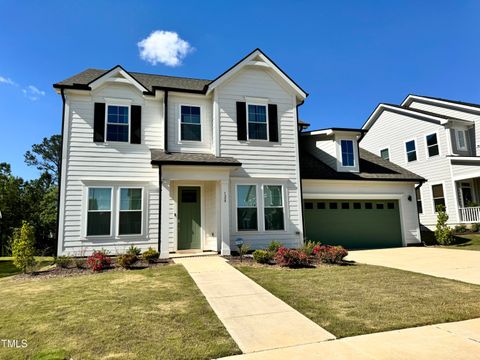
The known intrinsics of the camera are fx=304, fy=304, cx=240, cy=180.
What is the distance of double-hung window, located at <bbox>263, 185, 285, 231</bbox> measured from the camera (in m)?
12.4

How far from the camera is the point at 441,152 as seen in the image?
19.5 metres

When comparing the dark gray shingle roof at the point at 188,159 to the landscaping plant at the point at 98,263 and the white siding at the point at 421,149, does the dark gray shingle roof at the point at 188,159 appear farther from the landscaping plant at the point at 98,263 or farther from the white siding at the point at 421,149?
the white siding at the point at 421,149

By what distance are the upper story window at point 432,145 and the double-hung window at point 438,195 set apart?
2156mm

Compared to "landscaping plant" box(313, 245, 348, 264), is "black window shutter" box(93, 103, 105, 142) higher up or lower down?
higher up

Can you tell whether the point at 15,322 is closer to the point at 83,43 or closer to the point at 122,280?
the point at 122,280

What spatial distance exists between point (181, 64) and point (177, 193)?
307 inches

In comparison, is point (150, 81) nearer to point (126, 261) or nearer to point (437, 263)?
point (126, 261)

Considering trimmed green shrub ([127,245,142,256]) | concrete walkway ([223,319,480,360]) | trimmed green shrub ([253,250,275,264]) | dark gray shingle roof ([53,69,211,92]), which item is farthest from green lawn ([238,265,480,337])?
dark gray shingle roof ([53,69,211,92])

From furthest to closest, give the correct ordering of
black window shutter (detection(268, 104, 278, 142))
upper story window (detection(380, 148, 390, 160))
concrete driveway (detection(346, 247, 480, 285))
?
upper story window (detection(380, 148, 390, 160)), black window shutter (detection(268, 104, 278, 142)), concrete driveway (detection(346, 247, 480, 285))

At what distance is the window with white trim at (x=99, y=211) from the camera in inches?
448

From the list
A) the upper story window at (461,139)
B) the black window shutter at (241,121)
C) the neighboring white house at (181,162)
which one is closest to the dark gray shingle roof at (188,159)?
the neighboring white house at (181,162)

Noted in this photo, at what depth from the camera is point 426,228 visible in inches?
776

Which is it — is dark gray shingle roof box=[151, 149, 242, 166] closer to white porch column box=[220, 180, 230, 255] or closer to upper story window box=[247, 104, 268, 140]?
white porch column box=[220, 180, 230, 255]

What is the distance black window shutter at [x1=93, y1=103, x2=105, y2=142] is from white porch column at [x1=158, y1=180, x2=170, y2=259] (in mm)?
3427
